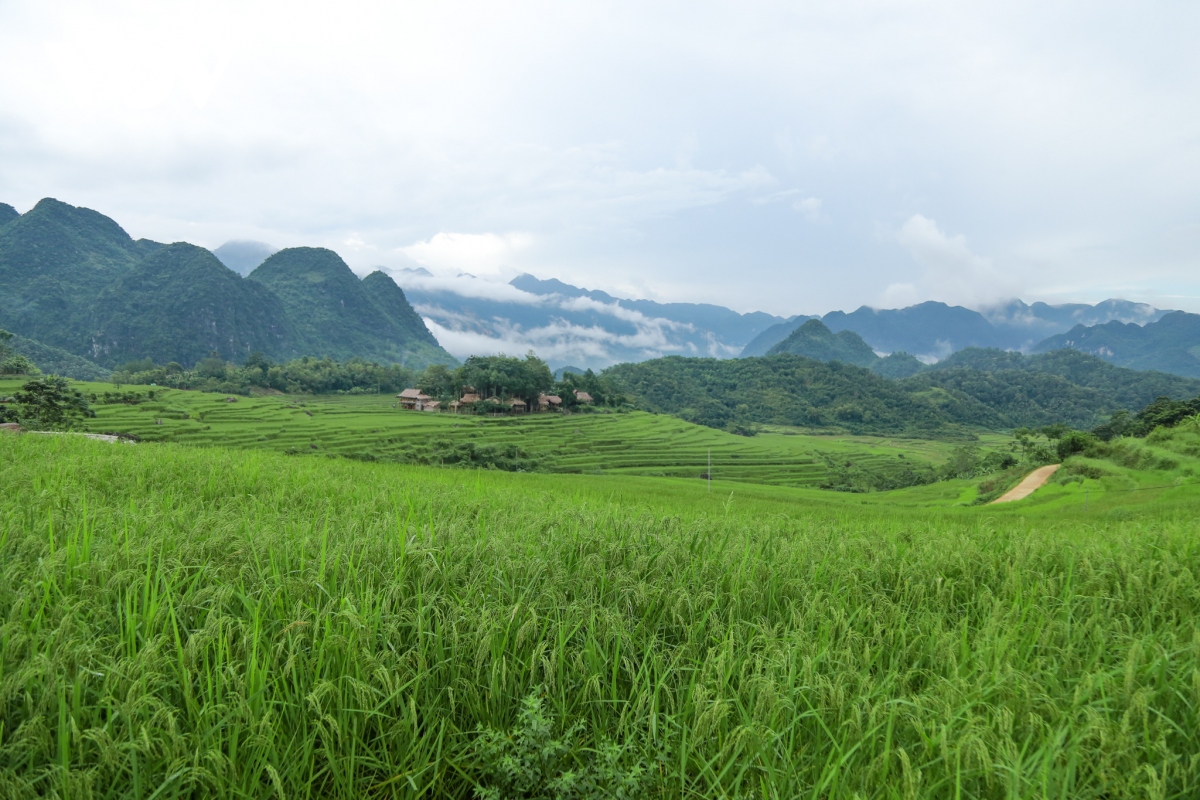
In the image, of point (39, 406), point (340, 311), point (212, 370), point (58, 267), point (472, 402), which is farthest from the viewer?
point (340, 311)

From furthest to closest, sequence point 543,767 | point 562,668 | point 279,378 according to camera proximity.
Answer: point 279,378
point 562,668
point 543,767

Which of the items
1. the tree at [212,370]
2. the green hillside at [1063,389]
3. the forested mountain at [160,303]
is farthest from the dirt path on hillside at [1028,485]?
the forested mountain at [160,303]

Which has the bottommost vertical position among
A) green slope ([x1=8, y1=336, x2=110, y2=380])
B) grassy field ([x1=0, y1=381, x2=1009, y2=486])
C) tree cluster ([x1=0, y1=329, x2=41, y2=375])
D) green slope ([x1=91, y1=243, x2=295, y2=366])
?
grassy field ([x1=0, y1=381, x2=1009, y2=486])

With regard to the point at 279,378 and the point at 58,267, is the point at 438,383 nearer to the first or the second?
the point at 279,378

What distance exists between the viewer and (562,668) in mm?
2166

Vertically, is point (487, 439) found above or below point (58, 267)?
below

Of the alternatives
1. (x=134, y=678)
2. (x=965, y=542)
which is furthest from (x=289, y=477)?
(x=965, y=542)

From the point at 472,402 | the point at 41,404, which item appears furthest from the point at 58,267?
the point at 41,404

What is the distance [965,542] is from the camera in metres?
4.58

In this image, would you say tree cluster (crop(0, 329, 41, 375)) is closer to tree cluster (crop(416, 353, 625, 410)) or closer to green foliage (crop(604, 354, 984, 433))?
tree cluster (crop(416, 353, 625, 410))

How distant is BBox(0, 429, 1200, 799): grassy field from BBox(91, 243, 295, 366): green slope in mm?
139506

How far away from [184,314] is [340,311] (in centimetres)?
4498

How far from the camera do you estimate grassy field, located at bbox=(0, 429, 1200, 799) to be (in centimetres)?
166

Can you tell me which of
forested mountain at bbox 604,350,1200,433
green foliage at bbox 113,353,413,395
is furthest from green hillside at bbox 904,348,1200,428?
green foliage at bbox 113,353,413,395
